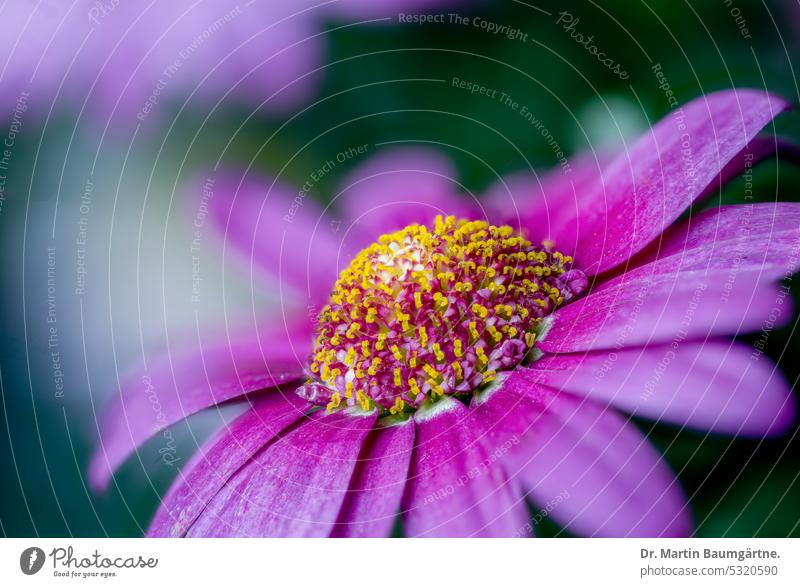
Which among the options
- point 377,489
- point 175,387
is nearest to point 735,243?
point 377,489

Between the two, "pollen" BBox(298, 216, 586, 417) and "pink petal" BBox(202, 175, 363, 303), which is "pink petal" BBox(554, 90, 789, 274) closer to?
"pollen" BBox(298, 216, 586, 417)

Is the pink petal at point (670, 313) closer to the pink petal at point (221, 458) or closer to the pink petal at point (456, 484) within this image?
the pink petal at point (456, 484)

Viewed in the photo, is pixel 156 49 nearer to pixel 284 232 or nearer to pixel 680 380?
pixel 284 232

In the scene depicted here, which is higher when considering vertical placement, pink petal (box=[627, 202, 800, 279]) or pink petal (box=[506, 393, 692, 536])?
pink petal (box=[627, 202, 800, 279])

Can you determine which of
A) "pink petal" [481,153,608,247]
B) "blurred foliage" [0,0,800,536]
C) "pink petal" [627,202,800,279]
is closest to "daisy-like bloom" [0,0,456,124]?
"blurred foliage" [0,0,800,536]

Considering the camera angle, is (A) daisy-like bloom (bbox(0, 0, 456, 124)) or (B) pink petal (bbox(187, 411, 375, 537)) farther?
(A) daisy-like bloom (bbox(0, 0, 456, 124))
